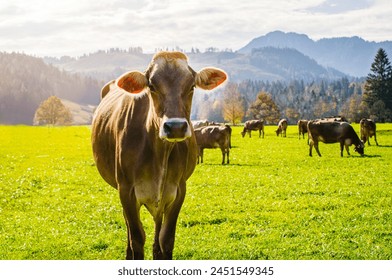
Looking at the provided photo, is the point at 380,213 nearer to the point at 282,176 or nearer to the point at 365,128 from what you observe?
the point at 282,176

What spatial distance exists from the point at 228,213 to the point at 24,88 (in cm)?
1982

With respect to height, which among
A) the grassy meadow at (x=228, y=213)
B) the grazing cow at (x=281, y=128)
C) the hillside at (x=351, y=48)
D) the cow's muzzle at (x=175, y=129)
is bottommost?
the grazing cow at (x=281, y=128)

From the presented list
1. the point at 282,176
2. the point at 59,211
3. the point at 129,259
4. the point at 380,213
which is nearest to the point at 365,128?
the point at 282,176

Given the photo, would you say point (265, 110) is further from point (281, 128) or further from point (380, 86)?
point (380, 86)

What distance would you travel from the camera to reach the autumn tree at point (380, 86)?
559 inches

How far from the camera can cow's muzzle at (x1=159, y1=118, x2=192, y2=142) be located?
4082mm

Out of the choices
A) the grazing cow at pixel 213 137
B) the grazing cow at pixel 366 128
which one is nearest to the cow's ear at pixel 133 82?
the grazing cow at pixel 213 137

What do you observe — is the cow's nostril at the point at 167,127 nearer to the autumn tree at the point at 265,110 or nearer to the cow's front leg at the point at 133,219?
the cow's front leg at the point at 133,219

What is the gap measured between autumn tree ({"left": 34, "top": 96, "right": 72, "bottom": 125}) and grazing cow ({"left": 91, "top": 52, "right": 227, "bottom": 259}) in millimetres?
15255

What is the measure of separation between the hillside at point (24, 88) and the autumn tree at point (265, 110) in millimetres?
21845

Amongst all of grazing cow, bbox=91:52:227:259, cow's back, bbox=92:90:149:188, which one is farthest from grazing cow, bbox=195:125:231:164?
grazing cow, bbox=91:52:227:259

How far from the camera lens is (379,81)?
→ 51.0 ft

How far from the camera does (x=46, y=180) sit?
14.3m

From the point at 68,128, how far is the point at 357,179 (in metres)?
13.7
